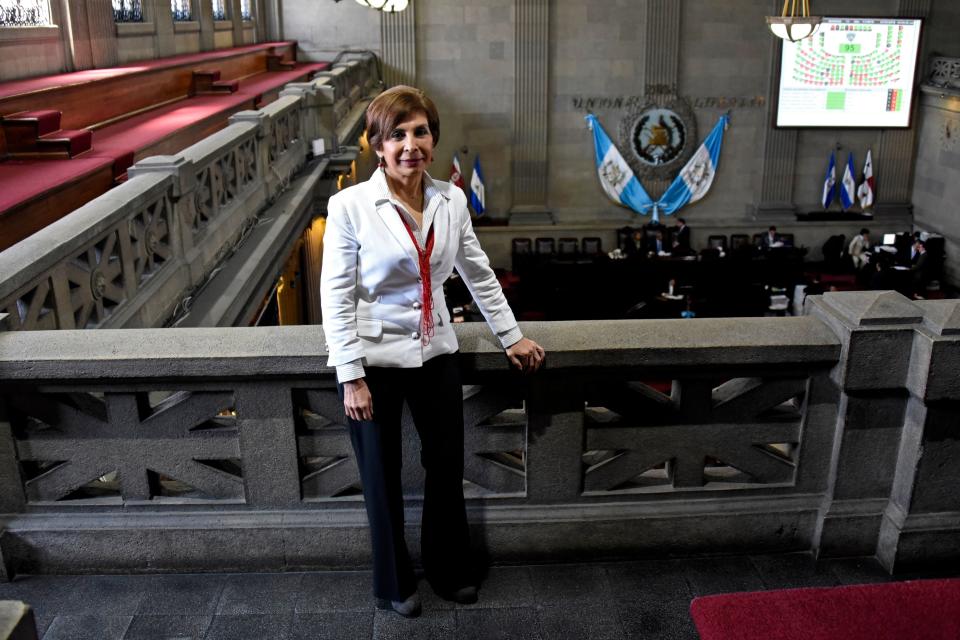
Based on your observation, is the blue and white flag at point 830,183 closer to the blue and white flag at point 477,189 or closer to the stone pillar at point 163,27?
the blue and white flag at point 477,189

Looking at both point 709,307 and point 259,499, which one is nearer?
point 259,499

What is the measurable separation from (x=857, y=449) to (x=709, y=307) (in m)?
11.5

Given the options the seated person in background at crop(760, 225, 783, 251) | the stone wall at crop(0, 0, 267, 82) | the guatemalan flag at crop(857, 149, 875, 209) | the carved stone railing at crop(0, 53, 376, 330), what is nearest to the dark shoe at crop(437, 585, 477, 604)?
the carved stone railing at crop(0, 53, 376, 330)

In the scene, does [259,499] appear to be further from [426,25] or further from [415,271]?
[426,25]

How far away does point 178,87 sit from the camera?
12211mm

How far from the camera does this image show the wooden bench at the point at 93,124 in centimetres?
585

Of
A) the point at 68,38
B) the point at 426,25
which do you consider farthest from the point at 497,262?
the point at 68,38

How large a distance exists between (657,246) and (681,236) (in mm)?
1338

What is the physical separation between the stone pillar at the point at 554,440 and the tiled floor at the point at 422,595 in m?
0.28

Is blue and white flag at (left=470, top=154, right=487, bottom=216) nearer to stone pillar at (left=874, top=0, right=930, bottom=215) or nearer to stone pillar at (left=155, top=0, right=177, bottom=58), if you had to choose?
stone pillar at (left=155, top=0, right=177, bottom=58)

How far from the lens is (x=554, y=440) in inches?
121

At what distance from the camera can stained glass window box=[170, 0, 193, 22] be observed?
A: 14.5 metres

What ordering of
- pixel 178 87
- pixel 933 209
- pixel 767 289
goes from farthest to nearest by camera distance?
pixel 933 209 < pixel 767 289 < pixel 178 87

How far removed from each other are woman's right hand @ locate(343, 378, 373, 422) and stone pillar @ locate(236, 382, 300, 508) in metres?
0.43
